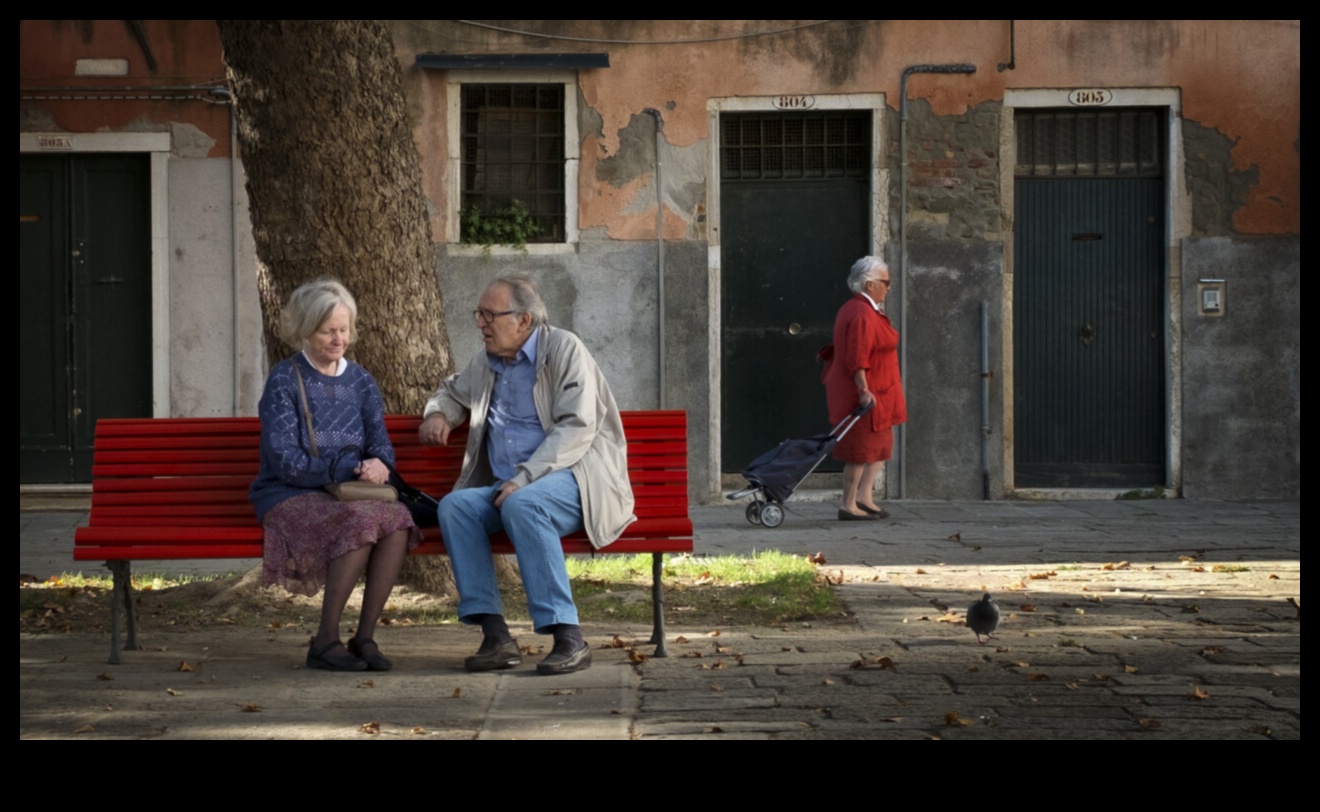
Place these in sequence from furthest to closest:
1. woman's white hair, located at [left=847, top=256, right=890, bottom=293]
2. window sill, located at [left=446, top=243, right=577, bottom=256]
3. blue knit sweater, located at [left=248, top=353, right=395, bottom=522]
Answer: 1. window sill, located at [left=446, top=243, right=577, bottom=256]
2. woman's white hair, located at [left=847, top=256, right=890, bottom=293]
3. blue knit sweater, located at [left=248, top=353, right=395, bottom=522]

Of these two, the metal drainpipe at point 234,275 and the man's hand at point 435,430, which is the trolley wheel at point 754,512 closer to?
the metal drainpipe at point 234,275

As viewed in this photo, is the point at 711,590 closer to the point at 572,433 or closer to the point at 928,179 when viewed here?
the point at 572,433

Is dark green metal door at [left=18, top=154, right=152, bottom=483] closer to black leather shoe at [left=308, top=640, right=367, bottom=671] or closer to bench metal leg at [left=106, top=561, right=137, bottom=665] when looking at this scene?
bench metal leg at [left=106, top=561, right=137, bottom=665]

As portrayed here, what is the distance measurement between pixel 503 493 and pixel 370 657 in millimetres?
761

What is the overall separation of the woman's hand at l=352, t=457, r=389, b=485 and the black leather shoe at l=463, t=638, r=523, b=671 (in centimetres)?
71

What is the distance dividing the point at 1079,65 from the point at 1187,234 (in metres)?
1.71

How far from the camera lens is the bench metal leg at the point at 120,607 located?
249 inches

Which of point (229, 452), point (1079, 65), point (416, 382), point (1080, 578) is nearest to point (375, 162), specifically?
point (416, 382)

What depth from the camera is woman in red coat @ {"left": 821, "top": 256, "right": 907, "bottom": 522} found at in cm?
1181

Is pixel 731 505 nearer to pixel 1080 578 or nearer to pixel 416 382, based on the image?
pixel 1080 578

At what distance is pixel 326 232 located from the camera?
7484 millimetres

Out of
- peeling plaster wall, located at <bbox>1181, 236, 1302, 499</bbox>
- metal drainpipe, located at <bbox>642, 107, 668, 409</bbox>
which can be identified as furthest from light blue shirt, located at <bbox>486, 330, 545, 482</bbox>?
peeling plaster wall, located at <bbox>1181, 236, 1302, 499</bbox>

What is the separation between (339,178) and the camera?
294 inches

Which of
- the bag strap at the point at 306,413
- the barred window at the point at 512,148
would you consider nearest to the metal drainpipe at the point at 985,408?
the barred window at the point at 512,148
